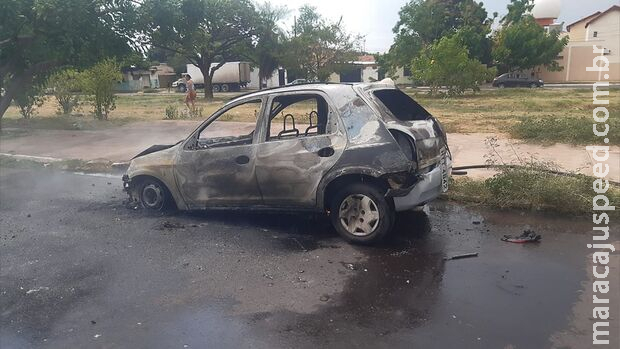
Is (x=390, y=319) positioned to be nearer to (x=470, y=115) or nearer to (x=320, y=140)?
(x=320, y=140)

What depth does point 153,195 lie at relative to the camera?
6.54 meters

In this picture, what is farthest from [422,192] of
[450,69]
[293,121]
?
[450,69]

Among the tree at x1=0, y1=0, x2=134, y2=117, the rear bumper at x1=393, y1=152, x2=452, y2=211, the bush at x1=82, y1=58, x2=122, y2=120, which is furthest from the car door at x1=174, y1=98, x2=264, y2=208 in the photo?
the bush at x1=82, y1=58, x2=122, y2=120

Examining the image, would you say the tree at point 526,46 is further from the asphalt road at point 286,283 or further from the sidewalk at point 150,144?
the asphalt road at point 286,283

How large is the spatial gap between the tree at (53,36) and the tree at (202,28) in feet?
2.55

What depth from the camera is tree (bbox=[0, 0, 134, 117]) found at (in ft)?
37.4

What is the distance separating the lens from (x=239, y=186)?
5652 mm

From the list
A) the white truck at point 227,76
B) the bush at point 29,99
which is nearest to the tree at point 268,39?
the white truck at point 227,76

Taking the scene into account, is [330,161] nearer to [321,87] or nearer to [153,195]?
[321,87]

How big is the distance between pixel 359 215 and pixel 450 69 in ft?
83.7

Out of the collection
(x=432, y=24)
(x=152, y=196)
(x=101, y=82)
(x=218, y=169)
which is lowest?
(x=152, y=196)

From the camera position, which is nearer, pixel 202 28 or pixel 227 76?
pixel 202 28

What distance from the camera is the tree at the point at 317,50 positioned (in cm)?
4159

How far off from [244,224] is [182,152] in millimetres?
1191
